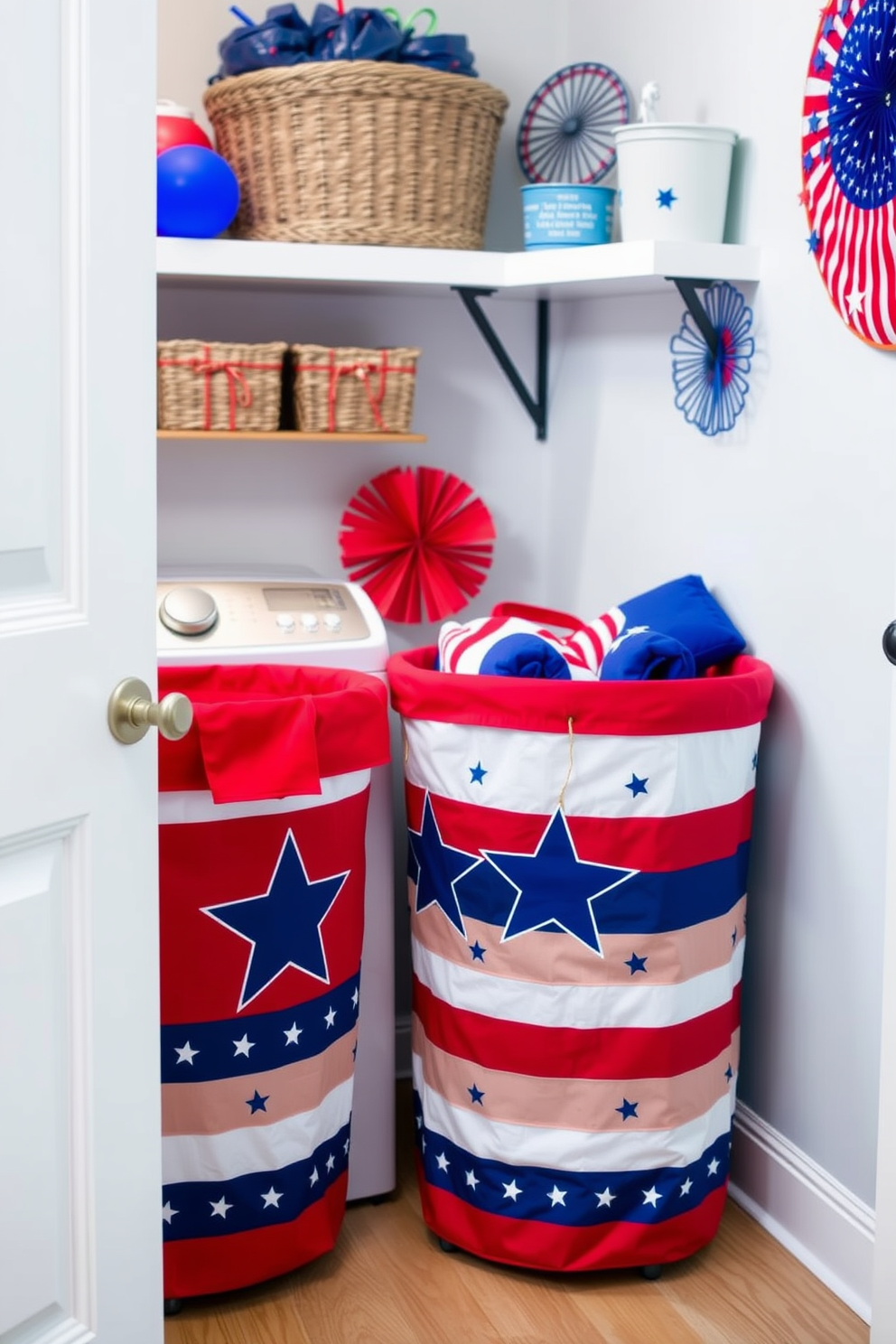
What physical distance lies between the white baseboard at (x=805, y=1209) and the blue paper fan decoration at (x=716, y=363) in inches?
39.2

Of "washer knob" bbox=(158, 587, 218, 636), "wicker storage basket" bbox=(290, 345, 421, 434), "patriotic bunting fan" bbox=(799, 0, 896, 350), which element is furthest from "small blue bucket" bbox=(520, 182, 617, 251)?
"washer knob" bbox=(158, 587, 218, 636)

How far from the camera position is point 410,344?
2326mm

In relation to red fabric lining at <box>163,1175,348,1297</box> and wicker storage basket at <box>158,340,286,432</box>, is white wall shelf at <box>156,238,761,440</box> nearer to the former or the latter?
wicker storage basket at <box>158,340,286,432</box>

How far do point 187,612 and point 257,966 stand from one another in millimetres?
494

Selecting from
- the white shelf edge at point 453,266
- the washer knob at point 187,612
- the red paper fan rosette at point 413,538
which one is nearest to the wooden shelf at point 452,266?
the white shelf edge at point 453,266

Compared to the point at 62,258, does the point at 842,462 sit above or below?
below

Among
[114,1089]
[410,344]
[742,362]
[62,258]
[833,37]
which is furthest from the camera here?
[410,344]

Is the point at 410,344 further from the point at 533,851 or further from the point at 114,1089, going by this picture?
the point at 114,1089

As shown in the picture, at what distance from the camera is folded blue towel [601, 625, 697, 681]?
1703 mm

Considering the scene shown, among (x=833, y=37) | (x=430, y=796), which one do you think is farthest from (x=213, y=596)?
(x=833, y=37)

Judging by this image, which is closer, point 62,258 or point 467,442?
point 62,258

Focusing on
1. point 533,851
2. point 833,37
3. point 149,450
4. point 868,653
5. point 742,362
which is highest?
point 833,37

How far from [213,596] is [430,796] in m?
0.44

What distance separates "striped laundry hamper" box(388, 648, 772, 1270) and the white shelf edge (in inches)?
21.2
